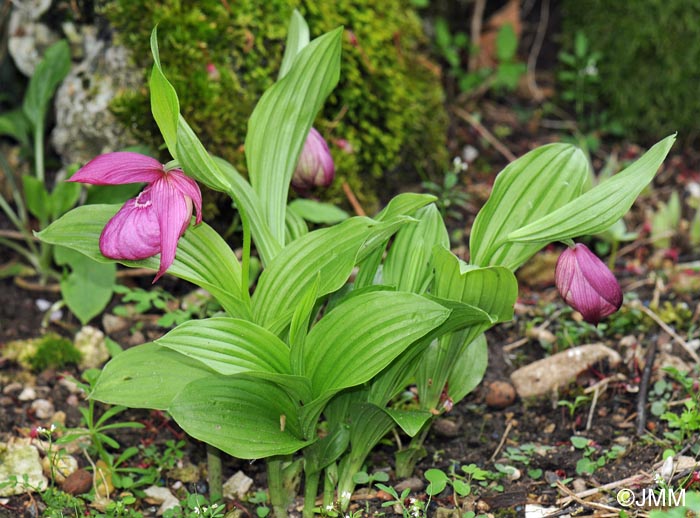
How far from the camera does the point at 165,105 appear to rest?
1870 mm

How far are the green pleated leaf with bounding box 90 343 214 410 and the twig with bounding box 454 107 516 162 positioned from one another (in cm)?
237

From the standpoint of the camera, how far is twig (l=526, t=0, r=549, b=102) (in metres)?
4.52

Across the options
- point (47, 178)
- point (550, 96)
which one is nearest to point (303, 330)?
point (47, 178)

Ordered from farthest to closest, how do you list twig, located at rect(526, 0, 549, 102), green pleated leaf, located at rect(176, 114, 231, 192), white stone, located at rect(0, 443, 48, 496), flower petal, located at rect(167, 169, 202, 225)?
twig, located at rect(526, 0, 549, 102) < white stone, located at rect(0, 443, 48, 496) < flower petal, located at rect(167, 169, 202, 225) < green pleated leaf, located at rect(176, 114, 231, 192)

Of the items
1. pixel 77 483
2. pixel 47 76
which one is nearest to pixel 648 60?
pixel 47 76

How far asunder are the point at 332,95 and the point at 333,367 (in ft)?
5.18

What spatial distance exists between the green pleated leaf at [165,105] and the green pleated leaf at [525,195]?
766 millimetres

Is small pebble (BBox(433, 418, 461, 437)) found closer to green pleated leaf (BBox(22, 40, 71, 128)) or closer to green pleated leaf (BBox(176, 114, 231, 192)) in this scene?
green pleated leaf (BBox(176, 114, 231, 192))

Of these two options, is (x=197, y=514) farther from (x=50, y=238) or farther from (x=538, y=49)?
(x=538, y=49)

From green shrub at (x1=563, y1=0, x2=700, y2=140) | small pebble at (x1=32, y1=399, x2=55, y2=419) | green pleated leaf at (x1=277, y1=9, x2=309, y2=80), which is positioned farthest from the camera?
green shrub at (x1=563, y1=0, x2=700, y2=140)

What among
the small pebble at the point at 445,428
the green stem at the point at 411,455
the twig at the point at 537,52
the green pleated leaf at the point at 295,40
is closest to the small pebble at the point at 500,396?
the small pebble at the point at 445,428

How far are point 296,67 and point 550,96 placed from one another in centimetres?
269

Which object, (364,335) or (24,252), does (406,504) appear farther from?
(24,252)

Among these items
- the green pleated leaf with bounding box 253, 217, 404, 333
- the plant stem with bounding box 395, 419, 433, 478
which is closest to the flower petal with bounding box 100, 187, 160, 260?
the green pleated leaf with bounding box 253, 217, 404, 333
